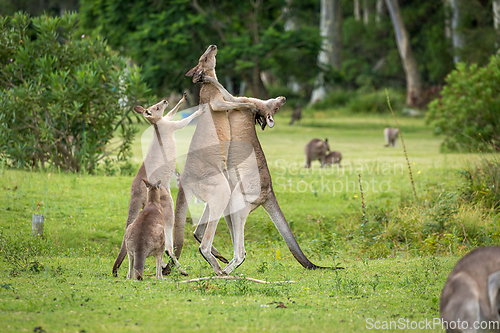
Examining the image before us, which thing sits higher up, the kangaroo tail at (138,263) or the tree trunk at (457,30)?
the tree trunk at (457,30)

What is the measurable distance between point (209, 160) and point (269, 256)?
2742 mm

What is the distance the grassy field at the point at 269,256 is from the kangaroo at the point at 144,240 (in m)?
0.22

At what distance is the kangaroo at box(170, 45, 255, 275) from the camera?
6.57 m

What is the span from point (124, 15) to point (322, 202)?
2090cm

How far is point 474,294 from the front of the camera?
158 inches

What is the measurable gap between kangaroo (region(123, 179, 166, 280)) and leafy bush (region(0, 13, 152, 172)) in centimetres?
746

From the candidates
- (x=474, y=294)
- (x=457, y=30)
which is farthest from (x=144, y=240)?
(x=457, y=30)

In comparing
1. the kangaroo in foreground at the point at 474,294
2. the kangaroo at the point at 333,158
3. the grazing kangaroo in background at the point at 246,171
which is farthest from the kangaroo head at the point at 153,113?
the kangaroo at the point at 333,158

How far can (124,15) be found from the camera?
29.5 m

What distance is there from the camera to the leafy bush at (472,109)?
59.2 feet

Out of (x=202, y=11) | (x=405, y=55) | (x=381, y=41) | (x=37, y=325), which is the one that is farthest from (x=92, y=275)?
(x=381, y=41)

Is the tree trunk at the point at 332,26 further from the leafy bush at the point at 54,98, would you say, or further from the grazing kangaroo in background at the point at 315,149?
the leafy bush at the point at 54,98

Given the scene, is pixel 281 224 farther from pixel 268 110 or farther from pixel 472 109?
pixel 472 109

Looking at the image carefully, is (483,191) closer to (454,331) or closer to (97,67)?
(454,331)
